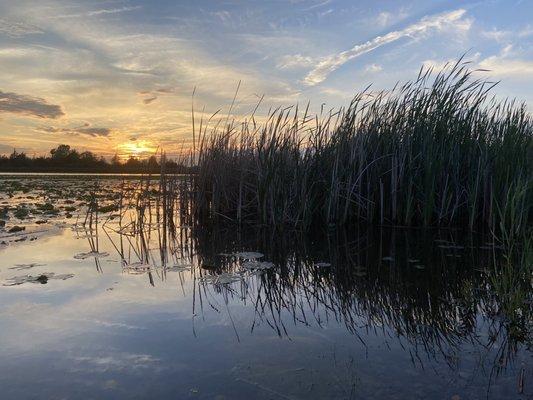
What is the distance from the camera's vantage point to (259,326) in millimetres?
2861

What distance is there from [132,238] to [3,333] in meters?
4.08

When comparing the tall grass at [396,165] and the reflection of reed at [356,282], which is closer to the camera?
the reflection of reed at [356,282]

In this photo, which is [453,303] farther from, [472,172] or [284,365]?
[472,172]

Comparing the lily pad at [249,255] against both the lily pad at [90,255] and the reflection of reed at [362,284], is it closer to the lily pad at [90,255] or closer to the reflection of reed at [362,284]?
the reflection of reed at [362,284]

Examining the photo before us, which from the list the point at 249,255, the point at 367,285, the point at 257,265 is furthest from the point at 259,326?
the point at 249,255

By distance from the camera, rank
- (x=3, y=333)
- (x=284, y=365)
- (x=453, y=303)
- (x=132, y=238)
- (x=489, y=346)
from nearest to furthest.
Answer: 1. (x=284, y=365)
2. (x=489, y=346)
3. (x=3, y=333)
4. (x=453, y=303)
5. (x=132, y=238)

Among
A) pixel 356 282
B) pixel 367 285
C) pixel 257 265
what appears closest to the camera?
pixel 367 285

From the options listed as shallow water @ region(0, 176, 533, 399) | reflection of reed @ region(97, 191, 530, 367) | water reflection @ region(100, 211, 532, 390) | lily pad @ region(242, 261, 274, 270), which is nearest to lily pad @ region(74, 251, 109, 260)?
shallow water @ region(0, 176, 533, 399)

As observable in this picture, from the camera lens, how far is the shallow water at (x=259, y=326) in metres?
2.04

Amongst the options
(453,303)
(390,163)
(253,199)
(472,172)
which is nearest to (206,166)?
(253,199)

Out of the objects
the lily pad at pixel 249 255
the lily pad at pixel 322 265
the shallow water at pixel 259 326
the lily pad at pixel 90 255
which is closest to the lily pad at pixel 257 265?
the shallow water at pixel 259 326

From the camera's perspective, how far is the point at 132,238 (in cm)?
674

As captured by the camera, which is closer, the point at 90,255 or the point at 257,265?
the point at 257,265

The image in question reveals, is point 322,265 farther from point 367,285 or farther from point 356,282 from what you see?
point 367,285
